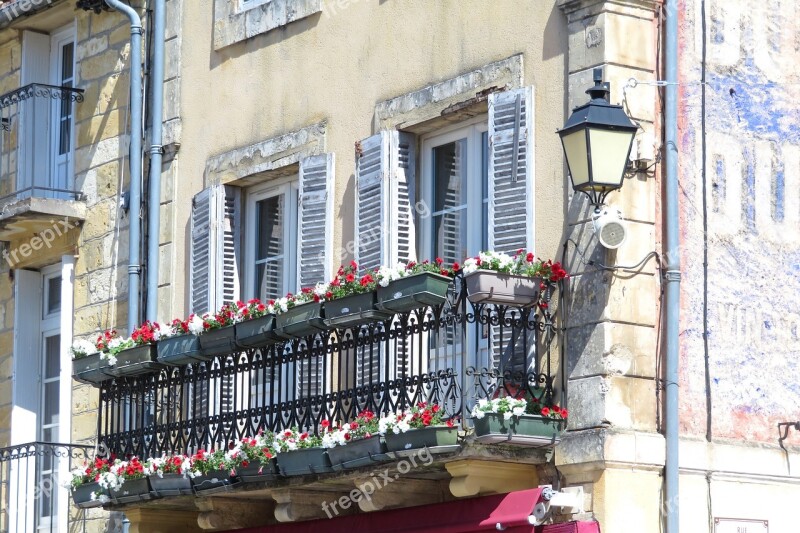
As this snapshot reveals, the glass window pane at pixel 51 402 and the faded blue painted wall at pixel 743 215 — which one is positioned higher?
the faded blue painted wall at pixel 743 215

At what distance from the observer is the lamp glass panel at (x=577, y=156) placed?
35.3 ft

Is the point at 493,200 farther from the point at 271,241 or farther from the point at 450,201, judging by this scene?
the point at 271,241

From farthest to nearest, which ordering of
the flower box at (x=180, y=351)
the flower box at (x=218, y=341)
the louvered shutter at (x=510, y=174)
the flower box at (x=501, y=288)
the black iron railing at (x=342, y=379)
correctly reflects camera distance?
the flower box at (x=180, y=351) → the flower box at (x=218, y=341) → the louvered shutter at (x=510, y=174) → the black iron railing at (x=342, y=379) → the flower box at (x=501, y=288)

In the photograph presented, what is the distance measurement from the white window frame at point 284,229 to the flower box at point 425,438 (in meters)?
2.85

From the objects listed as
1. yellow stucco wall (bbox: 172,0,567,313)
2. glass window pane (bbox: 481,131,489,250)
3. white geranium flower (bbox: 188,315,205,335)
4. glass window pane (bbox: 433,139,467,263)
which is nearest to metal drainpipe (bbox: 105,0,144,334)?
yellow stucco wall (bbox: 172,0,567,313)

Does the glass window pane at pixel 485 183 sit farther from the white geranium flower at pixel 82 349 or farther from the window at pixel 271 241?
the white geranium flower at pixel 82 349

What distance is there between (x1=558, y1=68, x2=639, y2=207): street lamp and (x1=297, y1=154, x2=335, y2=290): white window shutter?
274 cm

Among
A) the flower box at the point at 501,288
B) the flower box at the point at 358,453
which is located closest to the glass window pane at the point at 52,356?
the flower box at the point at 358,453

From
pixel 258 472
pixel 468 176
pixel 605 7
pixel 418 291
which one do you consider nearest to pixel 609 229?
pixel 418 291

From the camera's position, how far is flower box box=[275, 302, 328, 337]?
39.7 ft

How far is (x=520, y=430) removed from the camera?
1089cm

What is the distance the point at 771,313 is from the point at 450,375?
2.05 m

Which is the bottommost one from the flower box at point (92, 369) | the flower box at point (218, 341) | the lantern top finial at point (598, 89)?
the flower box at point (92, 369)

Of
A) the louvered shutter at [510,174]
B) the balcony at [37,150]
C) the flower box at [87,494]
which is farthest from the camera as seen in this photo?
the balcony at [37,150]
